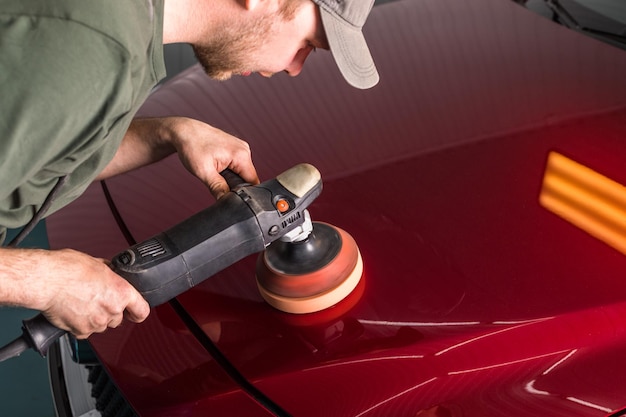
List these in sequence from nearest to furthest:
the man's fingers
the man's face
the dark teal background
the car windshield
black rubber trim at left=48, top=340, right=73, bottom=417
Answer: the man's fingers < the man's face < black rubber trim at left=48, top=340, right=73, bottom=417 < the car windshield < the dark teal background

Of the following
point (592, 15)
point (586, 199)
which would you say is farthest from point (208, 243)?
point (592, 15)

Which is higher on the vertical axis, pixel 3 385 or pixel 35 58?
pixel 35 58

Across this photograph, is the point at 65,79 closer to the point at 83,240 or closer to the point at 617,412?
the point at 83,240

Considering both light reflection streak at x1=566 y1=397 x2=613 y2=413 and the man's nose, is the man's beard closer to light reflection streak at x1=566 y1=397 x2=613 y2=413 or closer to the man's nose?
the man's nose

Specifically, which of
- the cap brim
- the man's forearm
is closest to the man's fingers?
the man's forearm

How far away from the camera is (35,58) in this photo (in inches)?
43.2

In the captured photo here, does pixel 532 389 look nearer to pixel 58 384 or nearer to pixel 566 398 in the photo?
pixel 566 398

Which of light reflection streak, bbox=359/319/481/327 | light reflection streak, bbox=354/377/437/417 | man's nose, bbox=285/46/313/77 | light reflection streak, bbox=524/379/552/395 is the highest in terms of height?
man's nose, bbox=285/46/313/77

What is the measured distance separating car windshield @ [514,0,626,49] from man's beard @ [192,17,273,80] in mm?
918

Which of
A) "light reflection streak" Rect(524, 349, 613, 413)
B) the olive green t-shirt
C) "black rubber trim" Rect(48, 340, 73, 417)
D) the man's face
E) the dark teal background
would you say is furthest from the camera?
the dark teal background

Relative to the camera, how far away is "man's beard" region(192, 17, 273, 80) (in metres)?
1.54

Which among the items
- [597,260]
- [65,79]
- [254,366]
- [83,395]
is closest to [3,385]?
[83,395]

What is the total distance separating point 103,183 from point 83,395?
20.2 inches

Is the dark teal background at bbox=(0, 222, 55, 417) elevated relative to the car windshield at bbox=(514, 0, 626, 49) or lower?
lower
